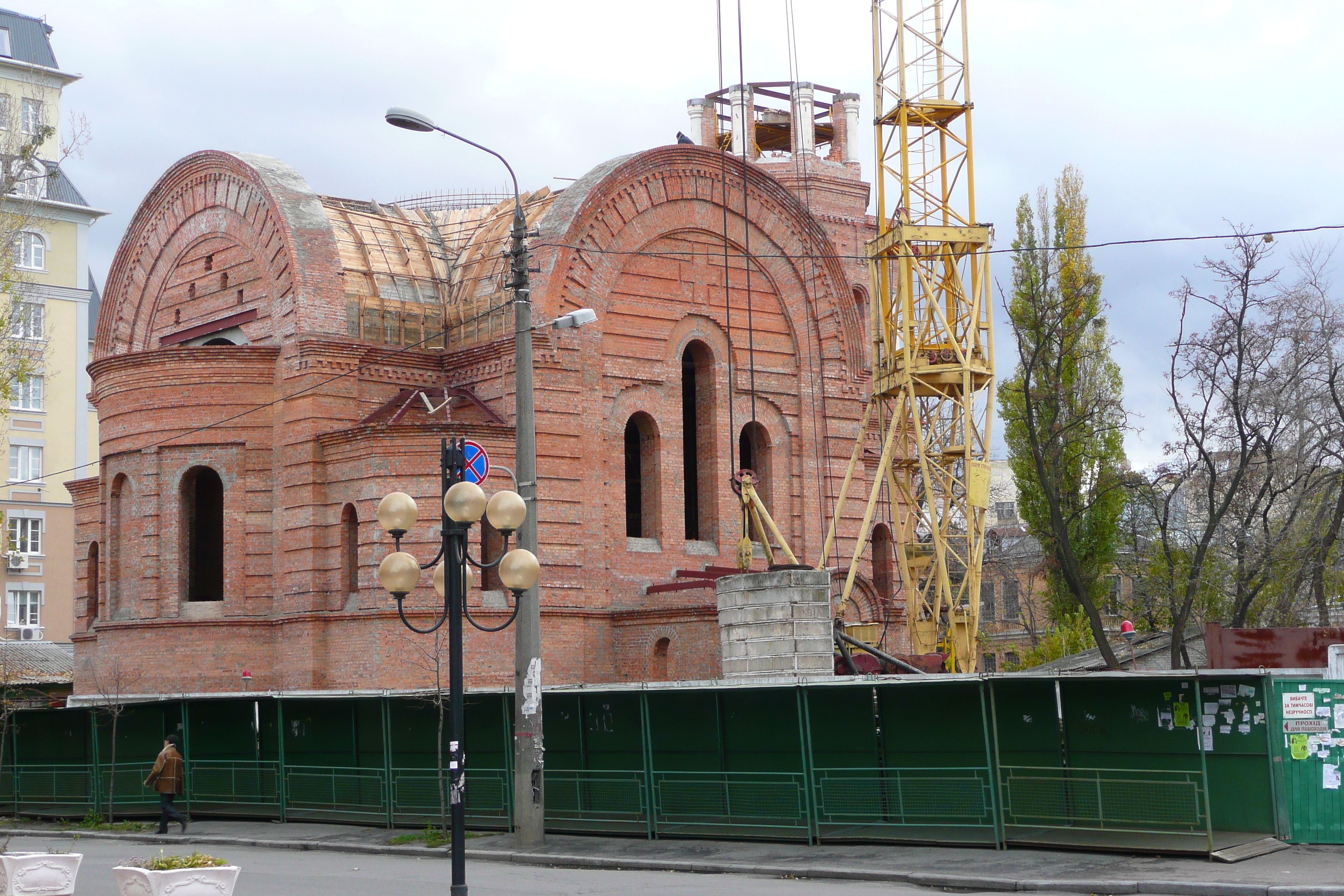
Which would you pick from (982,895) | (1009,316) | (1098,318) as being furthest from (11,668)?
(1098,318)

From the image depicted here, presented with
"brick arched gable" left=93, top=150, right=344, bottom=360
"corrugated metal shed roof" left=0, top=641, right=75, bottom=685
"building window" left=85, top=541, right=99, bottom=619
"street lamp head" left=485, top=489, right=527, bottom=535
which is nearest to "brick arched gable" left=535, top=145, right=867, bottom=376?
"brick arched gable" left=93, top=150, right=344, bottom=360

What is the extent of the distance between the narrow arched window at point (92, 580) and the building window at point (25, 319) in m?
5.20

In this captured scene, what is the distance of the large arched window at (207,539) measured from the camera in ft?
111

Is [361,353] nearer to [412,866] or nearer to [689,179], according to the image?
[689,179]

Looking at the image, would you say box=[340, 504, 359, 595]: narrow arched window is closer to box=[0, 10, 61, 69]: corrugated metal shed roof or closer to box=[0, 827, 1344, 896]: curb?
box=[0, 827, 1344, 896]: curb

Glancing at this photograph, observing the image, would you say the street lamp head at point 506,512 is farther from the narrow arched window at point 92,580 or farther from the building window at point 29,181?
the narrow arched window at point 92,580

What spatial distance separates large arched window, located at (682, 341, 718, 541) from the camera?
109 ft

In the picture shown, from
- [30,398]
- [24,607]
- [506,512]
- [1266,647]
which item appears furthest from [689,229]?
[30,398]

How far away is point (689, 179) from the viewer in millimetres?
33344

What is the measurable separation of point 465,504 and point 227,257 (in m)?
22.7

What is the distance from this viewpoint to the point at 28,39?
6109 centimetres

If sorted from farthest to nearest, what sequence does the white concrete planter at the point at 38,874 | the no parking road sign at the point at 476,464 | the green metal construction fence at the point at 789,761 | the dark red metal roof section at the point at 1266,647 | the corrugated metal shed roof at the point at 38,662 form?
the corrugated metal shed roof at the point at 38,662, the no parking road sign at the point at 476,464, the dark red metal roof section at the point at 1266,647, the green metal construction fence at the point at 789,761, the white concrete planter at the point at 38,874

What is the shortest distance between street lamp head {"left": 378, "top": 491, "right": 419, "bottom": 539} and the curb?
216 inches

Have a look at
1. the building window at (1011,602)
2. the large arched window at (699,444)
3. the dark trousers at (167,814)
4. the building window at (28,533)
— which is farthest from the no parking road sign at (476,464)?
the building window at (1011,602)
